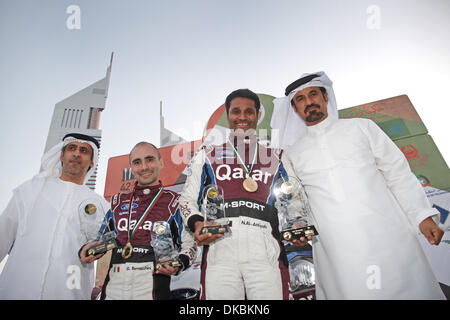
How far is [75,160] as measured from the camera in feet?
10.0

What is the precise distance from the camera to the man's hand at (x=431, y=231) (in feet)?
6.11

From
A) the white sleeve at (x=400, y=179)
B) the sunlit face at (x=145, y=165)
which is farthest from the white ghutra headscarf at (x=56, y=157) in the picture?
the white sleeve at (x=400, y=179)

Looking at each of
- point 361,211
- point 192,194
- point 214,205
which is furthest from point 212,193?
point 361,211

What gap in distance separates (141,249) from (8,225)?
169 centimetres

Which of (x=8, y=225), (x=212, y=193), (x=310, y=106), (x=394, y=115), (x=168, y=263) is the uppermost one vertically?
(x=394, y=115)

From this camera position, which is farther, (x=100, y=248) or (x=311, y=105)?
(x=311, y=105)

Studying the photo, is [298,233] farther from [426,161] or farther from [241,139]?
[426,161]

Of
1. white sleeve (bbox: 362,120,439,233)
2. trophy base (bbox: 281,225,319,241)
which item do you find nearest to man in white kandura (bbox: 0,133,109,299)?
trophy base (bbox: 281,225,319,241)

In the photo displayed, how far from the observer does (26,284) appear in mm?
2244

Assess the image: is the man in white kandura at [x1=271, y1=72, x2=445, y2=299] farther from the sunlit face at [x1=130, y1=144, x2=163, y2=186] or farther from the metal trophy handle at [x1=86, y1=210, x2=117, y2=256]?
the metal trophy handle at [x1=86, y1=210, x2=117, y2=256]

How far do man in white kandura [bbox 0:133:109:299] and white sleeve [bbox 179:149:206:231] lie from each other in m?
1.20

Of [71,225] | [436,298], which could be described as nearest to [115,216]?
[71,225]
